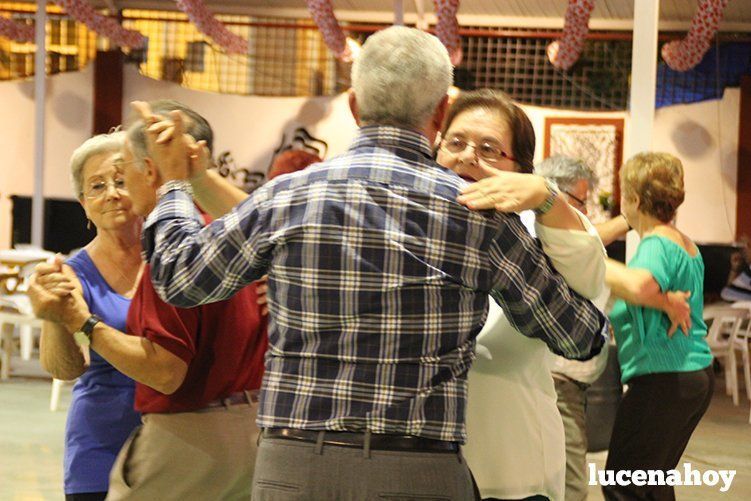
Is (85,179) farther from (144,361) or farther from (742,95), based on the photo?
(742,95)

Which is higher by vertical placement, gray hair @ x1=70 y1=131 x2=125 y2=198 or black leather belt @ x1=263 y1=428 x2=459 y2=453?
gray hair @ x1=70 y1=131 x2=125 y2=198

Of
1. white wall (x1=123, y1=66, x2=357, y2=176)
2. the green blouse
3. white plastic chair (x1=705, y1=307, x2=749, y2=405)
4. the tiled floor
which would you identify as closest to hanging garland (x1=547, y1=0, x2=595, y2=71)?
white plastic chair (x1=705, y1=307, x2=749, y2=405)

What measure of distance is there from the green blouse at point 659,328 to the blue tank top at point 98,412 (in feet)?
5.27

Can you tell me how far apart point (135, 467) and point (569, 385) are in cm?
156

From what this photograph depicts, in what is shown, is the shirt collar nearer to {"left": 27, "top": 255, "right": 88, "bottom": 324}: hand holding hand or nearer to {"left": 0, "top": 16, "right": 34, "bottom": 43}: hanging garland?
{"left": 27, "top": 255, "right": 88, "bottom": 324}: hand holding hand

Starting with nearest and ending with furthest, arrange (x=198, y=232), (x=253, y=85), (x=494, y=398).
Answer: (x=198, y=232) → (x=494, y=398) → (x=253, y=85)

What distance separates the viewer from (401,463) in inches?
65.5

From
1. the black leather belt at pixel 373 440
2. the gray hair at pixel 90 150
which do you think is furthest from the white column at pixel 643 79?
the black leather belt at pixel 373 440

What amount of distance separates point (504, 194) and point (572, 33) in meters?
7.73

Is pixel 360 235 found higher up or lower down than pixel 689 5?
lower down

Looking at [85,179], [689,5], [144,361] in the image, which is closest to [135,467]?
[144,361]

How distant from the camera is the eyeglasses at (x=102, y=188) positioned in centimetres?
260

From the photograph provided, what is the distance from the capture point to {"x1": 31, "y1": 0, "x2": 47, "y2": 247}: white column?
9.74 metres

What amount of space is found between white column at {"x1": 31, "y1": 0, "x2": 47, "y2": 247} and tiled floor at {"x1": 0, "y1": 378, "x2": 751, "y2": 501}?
211cm
